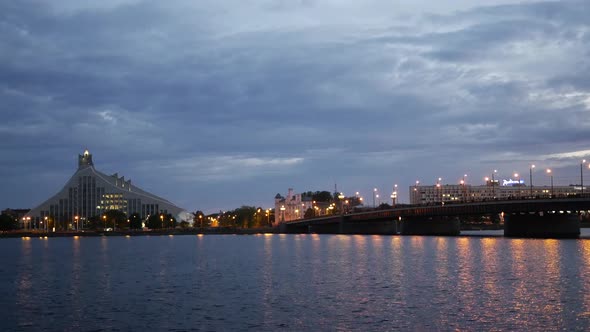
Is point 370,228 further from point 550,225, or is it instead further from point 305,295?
point 305,295

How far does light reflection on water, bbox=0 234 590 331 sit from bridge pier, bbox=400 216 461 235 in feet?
291

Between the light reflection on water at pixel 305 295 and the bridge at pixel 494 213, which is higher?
the bridge at pixel 494 213

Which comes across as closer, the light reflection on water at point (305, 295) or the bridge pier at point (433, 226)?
the light reflection on water at point (305, 295)

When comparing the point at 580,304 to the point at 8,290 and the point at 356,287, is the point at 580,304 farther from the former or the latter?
the point at 8,290

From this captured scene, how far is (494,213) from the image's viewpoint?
124625mm

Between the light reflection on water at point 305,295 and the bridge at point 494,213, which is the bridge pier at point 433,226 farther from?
the light reflection on water at point 305,295

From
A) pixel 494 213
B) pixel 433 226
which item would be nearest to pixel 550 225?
pixel 494 213

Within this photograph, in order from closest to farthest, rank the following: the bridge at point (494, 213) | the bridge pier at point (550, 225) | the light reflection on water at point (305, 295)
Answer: the light reflection on water at point (305, 295)
the bridge at point (494, 213)
the bridge pier at point (550, 225)

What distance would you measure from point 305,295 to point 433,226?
12359cm

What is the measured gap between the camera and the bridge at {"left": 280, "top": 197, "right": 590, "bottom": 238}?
115 meters

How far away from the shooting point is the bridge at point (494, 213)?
11476 centimetres

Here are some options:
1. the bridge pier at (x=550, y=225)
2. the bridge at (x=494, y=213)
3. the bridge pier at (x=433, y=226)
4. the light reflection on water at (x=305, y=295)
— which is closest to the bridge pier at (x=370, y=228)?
the bridge at (x=494, y=213)

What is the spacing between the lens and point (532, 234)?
430 ft

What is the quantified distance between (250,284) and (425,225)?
11980 centimetres
